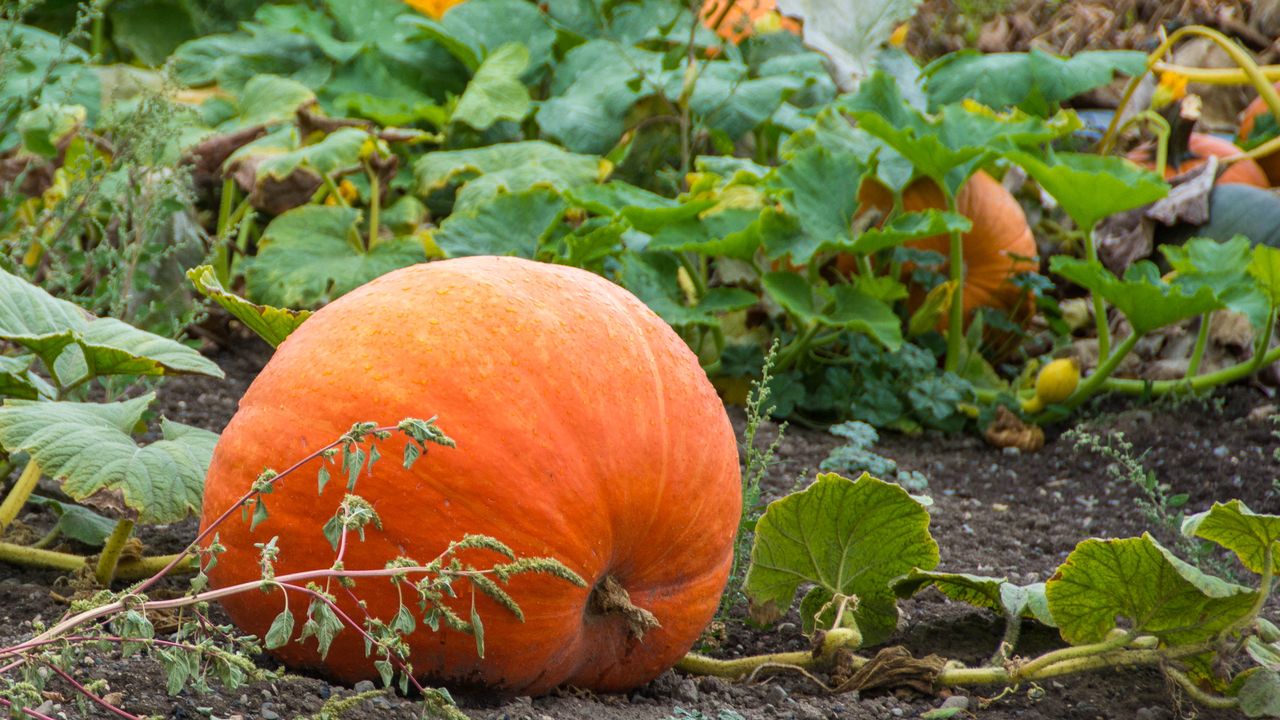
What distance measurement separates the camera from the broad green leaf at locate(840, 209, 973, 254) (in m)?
3.10

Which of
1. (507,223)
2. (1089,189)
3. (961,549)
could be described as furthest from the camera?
(507,223)

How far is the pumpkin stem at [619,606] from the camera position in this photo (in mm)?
1666

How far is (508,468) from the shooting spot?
1.60 m

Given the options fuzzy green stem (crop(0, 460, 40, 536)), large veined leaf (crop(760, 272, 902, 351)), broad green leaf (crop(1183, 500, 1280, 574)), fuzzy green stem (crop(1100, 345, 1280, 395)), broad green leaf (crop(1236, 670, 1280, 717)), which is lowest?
fuzzy green stem (crop(1100, 345, 1280, 395))

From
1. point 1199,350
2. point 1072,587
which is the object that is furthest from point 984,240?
point 1072,587

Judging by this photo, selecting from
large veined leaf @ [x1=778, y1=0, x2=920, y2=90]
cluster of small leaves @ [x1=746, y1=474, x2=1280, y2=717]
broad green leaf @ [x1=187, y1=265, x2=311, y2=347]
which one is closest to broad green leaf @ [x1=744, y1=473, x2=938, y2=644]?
cluster of small leaves @ [x1=746, y1=474, x2=1280, y2=717]

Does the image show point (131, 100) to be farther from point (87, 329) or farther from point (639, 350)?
point (639, 350)

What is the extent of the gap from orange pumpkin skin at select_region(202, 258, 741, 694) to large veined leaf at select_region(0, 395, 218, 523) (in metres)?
0.06

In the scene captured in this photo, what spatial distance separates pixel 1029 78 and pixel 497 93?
1805 millimetres

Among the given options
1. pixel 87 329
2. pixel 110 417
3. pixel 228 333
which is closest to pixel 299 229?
pixel 228 333

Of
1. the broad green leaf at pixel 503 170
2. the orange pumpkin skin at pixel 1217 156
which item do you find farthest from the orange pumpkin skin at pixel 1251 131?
the broad green leaf at pixel 503 170

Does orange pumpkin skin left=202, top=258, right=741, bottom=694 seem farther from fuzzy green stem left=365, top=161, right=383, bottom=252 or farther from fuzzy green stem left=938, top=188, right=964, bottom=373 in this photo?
fuzzy green stem left=365, top=161, right=383, bottom=252

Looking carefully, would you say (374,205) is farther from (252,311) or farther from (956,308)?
(252,311)

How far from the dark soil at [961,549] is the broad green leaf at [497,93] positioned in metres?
1.11
